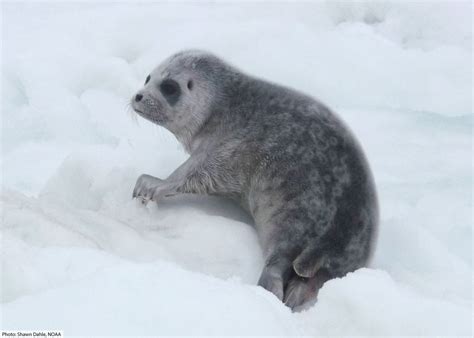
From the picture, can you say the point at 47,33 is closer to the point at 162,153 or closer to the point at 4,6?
the point at 4,6

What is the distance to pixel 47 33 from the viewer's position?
8047 mm

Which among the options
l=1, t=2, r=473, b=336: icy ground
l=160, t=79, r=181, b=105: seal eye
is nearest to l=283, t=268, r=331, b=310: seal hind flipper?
l=1, t=2, r=473, b=336: icy ground

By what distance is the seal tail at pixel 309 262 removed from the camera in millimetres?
3379

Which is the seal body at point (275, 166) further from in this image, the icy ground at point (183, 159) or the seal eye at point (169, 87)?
the icy ground at point (183, 159)

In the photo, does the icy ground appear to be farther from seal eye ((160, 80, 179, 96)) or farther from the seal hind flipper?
seal eye ((160, 80, 179, 96))

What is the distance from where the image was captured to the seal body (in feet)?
11.4

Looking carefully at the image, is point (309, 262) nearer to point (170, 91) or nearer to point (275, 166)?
point (275, 166)

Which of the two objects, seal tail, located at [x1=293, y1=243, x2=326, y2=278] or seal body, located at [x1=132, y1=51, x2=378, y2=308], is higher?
seal body, located at [x1=132, y1=51, x2=378, y2=308]

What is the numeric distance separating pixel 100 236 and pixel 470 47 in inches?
215

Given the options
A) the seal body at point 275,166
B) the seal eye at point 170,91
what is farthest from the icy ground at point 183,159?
the seal eye at point 170,91

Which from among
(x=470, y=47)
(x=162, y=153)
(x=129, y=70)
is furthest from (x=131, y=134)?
(x=470, y=47)

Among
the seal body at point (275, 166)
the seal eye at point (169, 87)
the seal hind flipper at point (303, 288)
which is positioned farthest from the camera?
the seal eye at point (169, 87)

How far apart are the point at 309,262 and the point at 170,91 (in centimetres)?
128

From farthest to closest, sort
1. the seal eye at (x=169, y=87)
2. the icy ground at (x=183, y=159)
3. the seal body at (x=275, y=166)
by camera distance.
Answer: the seal eye at (x=169, y=87)
the seal body at (x=275, y=166)
the icy ground at (x=183, y=159)
